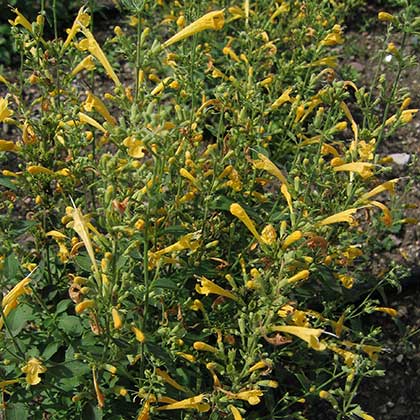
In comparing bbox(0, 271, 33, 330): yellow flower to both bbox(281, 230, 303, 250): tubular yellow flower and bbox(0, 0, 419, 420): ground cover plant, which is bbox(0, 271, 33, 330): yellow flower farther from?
bbox(281, 230, 303, 250): tubular yellow flower

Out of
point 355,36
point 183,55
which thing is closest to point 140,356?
point 183,55

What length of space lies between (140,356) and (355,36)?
5.48m

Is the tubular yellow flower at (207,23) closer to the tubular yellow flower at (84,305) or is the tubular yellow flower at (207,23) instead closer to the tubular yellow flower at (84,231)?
the tubular yellow flower at (84,231)

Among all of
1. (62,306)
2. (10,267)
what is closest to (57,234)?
(10,267)

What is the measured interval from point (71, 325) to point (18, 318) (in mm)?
245

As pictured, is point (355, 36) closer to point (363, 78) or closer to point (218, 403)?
point (363, 78)

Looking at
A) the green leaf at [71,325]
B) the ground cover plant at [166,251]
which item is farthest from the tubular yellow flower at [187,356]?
the green leaf at [71,325]

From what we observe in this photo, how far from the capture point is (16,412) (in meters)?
2.83

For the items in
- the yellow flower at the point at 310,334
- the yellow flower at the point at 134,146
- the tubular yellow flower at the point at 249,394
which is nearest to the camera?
the yellow flower at the point at 134,146

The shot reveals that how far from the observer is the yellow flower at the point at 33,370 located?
2631 mm

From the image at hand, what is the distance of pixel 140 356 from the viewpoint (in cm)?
289

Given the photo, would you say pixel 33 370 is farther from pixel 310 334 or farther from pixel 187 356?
pixel 310 334

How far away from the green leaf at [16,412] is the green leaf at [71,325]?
40cm

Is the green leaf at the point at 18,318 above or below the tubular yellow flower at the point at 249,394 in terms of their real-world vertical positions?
above
